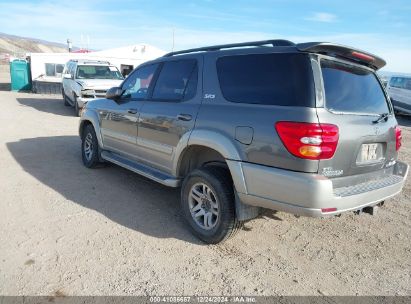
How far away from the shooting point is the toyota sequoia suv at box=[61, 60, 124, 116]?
39.0 ft

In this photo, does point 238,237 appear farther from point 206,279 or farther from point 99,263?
point 99,263

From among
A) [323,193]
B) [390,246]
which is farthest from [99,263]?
[390,246]

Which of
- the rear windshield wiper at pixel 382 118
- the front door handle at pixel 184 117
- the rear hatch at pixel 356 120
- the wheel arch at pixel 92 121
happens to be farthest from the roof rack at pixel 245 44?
the wheel arch at pixel 92 121

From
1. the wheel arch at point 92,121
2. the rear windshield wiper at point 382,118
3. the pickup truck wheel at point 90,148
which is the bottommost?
the pickup truck wheel at point 90,148

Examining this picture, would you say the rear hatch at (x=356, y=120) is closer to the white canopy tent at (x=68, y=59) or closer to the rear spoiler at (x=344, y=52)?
the rear spoiler at (x=344, y=52)

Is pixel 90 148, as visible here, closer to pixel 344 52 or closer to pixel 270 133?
pixel 270 133

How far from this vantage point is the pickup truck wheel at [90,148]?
6031mm

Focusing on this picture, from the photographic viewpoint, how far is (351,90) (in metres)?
3.32

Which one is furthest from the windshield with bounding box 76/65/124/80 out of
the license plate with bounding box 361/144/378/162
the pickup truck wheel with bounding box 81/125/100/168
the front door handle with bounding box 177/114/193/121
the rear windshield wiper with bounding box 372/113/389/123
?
the license plate with bounding box 361/144/378/162

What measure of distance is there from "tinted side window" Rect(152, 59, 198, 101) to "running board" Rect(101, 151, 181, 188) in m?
0.93

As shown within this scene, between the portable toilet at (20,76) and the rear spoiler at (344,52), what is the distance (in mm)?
22585

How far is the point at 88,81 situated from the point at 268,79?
10.2 meters

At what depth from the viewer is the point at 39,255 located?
10.9 feet

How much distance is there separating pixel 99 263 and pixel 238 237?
4.82 ft
